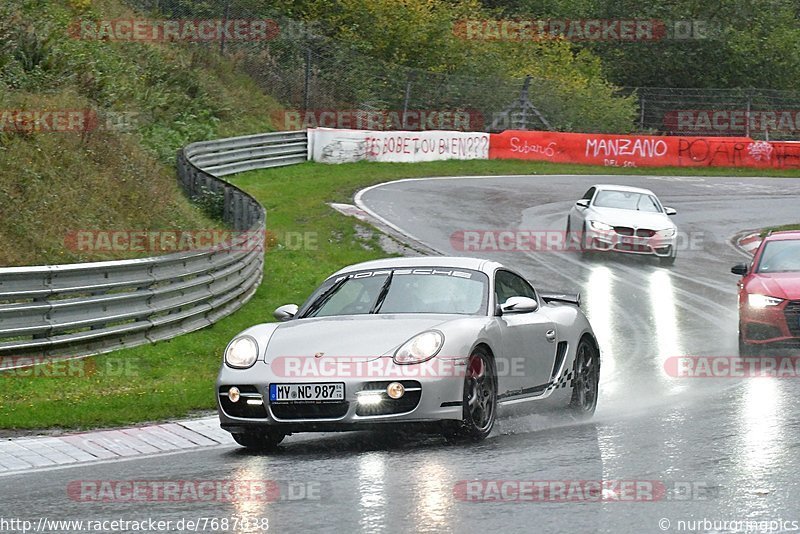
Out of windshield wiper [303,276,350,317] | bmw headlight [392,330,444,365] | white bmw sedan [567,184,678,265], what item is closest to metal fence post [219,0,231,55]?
white bmw sedan [567,184,678,265]

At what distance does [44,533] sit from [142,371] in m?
6.97

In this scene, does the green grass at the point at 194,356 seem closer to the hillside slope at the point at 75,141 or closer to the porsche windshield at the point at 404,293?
the porsche windshield at the point at 404,293

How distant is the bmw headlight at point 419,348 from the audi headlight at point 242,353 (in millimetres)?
1060

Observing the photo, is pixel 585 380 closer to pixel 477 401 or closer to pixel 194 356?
pixel 477 401

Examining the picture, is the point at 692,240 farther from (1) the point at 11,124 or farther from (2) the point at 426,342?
(2) the point at 426,342

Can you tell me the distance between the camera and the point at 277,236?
2530 cm

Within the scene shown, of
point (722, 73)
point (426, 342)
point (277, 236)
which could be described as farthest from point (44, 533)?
point (722, 73)

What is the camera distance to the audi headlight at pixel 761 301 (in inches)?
567

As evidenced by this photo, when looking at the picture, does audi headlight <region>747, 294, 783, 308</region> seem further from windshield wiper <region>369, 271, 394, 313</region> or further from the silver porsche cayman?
windshield wiper <region>369, 271, 394, 313</region>

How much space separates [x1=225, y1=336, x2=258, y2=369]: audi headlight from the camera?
8945mm

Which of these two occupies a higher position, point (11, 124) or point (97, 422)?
point (11, 124)

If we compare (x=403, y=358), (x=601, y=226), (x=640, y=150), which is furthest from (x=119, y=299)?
(x=640, y=150)

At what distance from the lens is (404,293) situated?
9.77 meters

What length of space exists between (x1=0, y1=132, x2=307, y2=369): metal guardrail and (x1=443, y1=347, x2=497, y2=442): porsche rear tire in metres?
5.27
